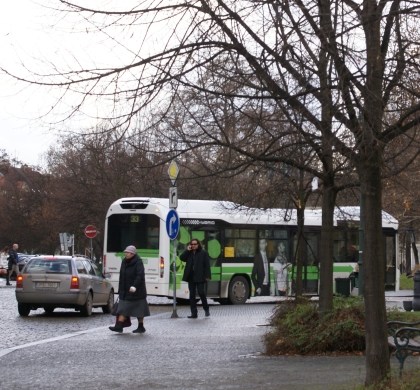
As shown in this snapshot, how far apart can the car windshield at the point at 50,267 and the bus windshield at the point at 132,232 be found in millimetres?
5742

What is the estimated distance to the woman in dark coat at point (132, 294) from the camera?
17047mm

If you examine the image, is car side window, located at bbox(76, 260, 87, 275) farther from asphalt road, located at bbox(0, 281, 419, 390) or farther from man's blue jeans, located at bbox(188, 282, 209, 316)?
asphalt road, located at bbox(0, 281, 419, 390)

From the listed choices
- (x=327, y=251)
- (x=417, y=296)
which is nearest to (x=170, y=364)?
(x=327, y=251)

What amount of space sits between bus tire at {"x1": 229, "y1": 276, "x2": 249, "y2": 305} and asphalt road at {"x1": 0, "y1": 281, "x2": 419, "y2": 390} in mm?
9721

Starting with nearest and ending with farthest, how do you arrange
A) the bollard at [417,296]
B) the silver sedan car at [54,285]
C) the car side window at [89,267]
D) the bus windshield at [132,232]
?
the bollard at [417,296]
the silver sedan car at [54,285]
the car side window at [89,267]
the bus windshield at [132,232]

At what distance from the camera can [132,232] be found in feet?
93.0

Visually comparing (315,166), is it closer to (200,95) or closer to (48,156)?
(200,95)

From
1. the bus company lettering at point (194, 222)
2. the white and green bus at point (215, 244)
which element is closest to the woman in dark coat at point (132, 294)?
the white and green bus at point (215, 244)

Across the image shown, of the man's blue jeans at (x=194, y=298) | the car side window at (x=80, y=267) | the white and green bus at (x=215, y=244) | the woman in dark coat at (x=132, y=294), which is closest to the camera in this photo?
the woman in dark coat at (x=132, y=294)

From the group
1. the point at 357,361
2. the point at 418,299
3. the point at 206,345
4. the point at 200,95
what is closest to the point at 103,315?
the point at 418,299

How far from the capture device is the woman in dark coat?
17.0 metres

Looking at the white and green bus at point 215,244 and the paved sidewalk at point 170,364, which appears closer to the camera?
the paved sidewalk at point 170,364

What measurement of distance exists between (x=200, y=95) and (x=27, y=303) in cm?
1447

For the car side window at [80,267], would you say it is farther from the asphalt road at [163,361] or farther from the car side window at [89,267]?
the asphalt road at [163,361]
